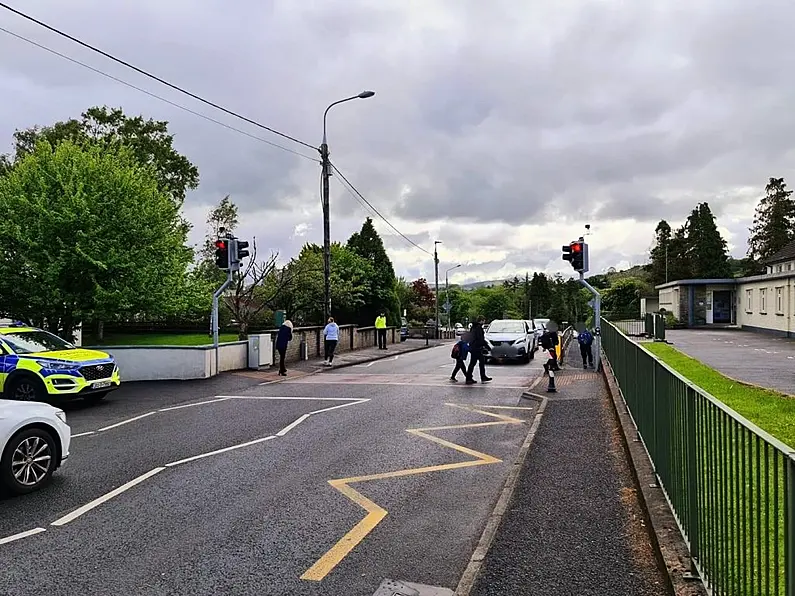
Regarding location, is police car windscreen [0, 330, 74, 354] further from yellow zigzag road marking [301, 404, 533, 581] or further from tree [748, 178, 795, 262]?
tree [748, 178, 795, 262]

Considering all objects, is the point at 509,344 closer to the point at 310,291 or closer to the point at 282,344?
the point at 282,344

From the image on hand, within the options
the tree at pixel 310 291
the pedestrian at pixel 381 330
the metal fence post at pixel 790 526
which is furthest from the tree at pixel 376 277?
the metal fence post at pixel 790 526

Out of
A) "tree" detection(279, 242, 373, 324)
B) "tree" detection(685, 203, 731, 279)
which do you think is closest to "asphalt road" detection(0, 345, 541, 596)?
"tree" detection(279, 242, 373, 324)

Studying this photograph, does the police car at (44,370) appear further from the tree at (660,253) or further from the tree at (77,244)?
the tree at (660,253)

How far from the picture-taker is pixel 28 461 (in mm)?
7012

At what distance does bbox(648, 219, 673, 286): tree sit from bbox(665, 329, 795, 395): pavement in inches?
2149

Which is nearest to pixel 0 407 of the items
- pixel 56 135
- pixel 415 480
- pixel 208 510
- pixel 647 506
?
pixel 208 510

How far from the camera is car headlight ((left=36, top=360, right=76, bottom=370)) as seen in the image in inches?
501

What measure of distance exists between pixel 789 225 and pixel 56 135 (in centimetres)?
6629

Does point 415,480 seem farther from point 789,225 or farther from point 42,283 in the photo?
point 789,225

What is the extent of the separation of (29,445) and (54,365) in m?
6.34

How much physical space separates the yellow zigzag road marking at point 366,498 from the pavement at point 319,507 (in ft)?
0.07

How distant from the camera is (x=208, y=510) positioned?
636 centimetres

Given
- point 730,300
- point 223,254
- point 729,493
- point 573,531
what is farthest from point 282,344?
point 730,300
